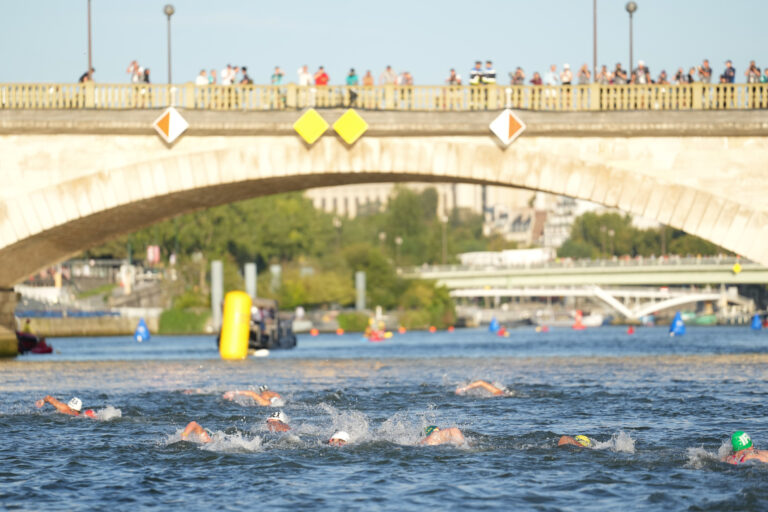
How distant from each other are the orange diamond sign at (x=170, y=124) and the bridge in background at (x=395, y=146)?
0.27m

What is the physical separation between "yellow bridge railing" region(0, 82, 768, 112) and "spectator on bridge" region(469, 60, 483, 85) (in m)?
1.58

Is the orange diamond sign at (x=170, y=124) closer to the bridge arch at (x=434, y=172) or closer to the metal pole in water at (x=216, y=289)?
the bridge arch at (x=434, y=172)

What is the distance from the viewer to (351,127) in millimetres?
39000

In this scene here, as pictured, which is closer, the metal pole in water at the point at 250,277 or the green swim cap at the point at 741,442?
the green swim cap at the point at 741,442

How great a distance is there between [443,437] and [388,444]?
94 cm

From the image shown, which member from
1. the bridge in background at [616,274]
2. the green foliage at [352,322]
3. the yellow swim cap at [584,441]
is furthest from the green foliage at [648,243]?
the yellow swim cap at [584,441]

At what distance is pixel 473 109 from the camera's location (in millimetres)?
39312

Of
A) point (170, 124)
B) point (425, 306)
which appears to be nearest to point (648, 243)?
point (425, 306)

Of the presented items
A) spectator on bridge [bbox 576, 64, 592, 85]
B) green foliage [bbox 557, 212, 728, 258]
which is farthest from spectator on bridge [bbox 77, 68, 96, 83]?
green foliage [bbox 557, 212, 728, 258]

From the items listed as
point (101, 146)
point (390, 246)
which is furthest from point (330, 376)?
point (390, 246)

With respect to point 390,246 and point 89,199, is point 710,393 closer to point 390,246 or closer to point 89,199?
point 89,199

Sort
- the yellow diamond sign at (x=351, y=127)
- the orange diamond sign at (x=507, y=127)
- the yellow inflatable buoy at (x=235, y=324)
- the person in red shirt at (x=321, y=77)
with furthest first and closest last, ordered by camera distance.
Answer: the yellow inflatable buoy at (x=235, y=324) < the person in red shirt at (x=321, y=77) < the yellow diamond sign at (x=351, y=127) < the orange diamond sign at (x=507, y=127)

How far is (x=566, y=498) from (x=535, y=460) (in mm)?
3063

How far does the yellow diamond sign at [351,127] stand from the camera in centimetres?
3894
